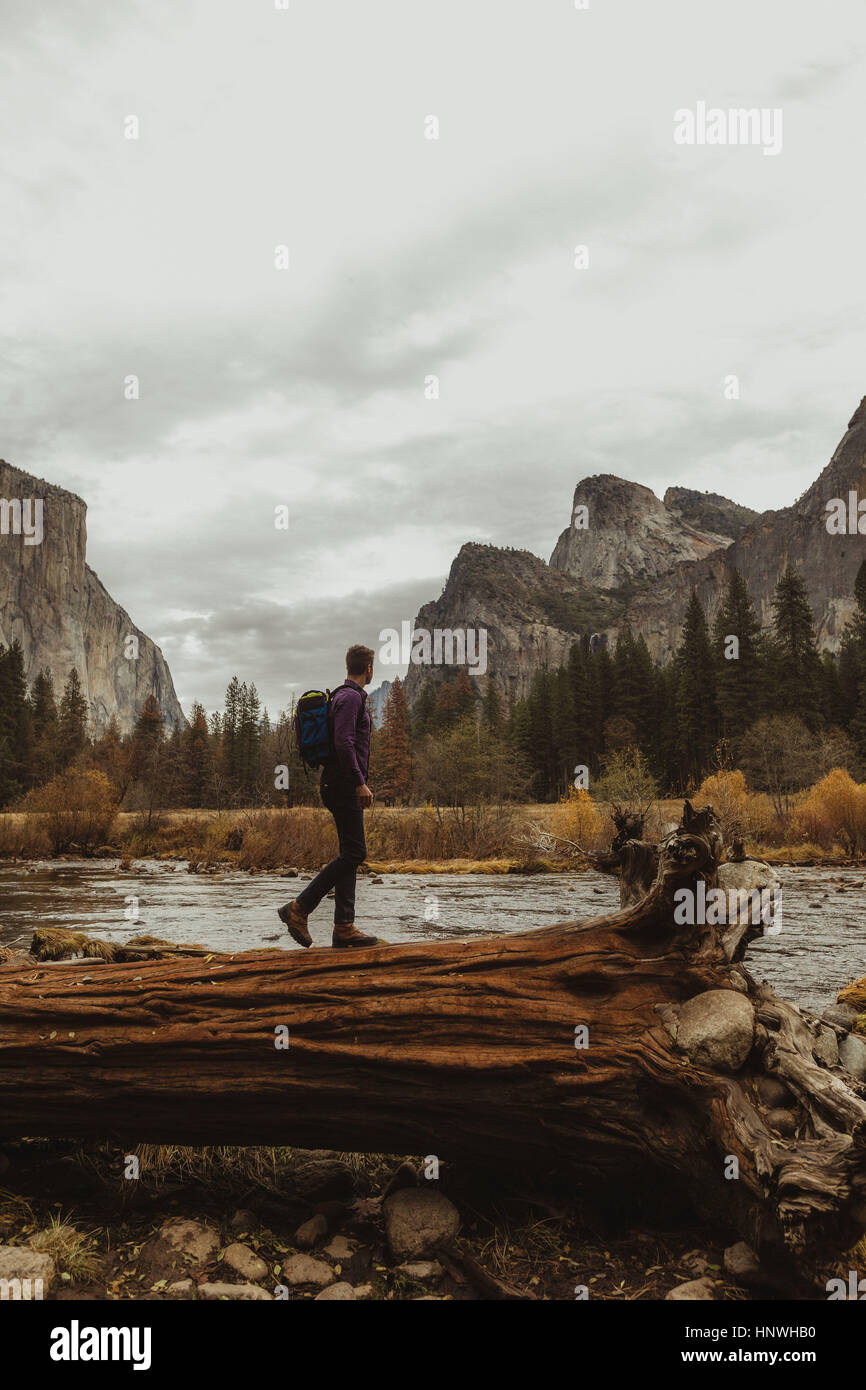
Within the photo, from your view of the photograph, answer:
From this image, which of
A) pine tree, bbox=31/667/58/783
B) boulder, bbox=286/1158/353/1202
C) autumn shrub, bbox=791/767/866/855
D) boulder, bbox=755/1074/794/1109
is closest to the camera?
boulder, bbox=755/1074/794/1109

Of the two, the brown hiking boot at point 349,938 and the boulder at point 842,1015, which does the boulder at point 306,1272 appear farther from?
the boulder at point 842,1015

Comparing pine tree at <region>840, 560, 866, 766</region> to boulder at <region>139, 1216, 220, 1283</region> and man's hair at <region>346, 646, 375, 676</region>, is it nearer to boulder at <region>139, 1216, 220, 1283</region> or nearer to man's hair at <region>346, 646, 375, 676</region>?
man's hair at <region>346, 646, 375, 676</region>

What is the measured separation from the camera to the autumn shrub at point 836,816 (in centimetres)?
3356

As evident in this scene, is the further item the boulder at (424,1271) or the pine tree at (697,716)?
the pine tree at (697,716)

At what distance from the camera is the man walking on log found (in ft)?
21.1

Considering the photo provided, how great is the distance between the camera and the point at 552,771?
88688 millimetres

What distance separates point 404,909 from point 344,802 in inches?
581

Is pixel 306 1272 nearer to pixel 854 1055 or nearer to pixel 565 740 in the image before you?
pixel 854 1055

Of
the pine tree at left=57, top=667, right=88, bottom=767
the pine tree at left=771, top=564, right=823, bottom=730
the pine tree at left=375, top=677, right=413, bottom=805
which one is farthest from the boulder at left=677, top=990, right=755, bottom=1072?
the pine tree at left=57, top=667, right=88, bottom=767

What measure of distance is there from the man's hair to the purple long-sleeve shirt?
0.21 meters

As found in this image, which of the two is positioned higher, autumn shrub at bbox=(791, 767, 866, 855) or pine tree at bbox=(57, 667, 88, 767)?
pine tree at bbox=(57, 667, 88, 767)

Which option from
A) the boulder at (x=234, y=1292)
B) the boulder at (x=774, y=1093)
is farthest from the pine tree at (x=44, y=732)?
the boulder at (x=774, y=1093)

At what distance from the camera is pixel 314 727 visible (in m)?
Answer: 6.72
